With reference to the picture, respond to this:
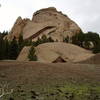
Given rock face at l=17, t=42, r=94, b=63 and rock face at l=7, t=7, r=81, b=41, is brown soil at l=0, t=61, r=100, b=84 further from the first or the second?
rock face at l=7, t=7, r=81, b=41

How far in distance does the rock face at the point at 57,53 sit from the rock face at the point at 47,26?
3459 cm

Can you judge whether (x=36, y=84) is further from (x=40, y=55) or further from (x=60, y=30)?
(x=60, y=30)

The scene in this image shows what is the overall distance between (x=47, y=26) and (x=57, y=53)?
49.0m

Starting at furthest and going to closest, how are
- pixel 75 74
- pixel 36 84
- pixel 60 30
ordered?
pixel 60 30, pixel 75 74, pixel 36 84

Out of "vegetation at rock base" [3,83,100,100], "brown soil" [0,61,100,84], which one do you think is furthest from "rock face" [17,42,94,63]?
"vegetation at rock base" [3,83,100,100]

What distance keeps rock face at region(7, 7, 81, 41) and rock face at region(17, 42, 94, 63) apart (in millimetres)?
34592

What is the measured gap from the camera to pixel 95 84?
1931 centimetres

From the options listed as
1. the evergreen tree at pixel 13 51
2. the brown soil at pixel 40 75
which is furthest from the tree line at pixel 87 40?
the brown soil at pixel 40 75

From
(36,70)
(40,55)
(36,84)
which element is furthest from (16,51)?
(36,84)

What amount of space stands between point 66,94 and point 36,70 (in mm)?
7420

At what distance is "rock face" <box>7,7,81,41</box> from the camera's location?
Answer: 111 metres

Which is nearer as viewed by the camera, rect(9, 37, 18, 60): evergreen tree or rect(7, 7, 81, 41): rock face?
rect(9, 37, 18, 60): evergreen tree

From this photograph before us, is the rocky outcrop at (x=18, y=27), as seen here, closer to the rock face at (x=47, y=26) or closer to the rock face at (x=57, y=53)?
the rock face at (x=47, y=26)

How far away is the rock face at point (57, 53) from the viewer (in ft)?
209
